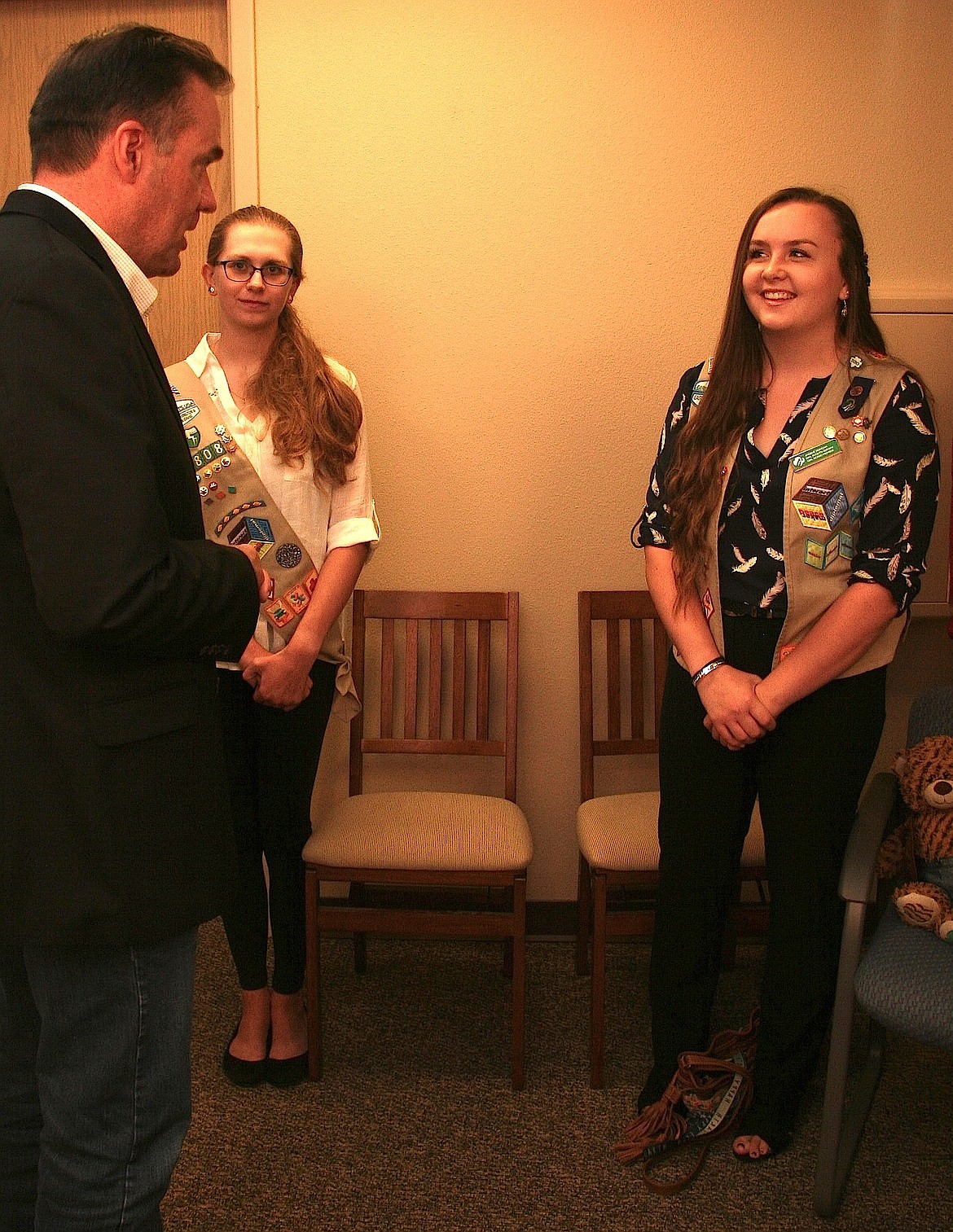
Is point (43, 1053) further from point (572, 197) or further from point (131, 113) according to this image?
point (572, 197)

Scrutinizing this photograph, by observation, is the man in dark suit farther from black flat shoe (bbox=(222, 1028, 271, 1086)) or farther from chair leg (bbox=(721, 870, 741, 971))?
chair leg (bbox=(721, 870, 741, 971))

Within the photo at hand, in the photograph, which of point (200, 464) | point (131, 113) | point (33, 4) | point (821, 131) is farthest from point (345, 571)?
point (33, 4)

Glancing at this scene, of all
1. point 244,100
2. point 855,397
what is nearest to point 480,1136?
point 855,397

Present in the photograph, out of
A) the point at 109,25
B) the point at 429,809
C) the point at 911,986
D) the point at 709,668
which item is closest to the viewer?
the point at 911,986

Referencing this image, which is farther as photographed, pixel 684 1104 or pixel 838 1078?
pixel 684 1104

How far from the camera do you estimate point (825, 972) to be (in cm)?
191

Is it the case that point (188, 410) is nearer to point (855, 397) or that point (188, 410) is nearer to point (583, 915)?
point (855, 397)

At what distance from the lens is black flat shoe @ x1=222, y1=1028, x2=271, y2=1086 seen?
7.27ft

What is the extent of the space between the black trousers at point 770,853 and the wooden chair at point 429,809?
34cm

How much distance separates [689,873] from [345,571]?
2.97 ft

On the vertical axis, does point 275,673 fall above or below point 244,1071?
above

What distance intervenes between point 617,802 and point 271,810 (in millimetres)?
784

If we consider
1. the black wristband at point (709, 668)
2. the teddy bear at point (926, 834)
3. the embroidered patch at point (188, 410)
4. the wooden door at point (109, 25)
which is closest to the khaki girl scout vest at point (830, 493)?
the black wristband at point (709, 668)

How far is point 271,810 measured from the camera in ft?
7.20
